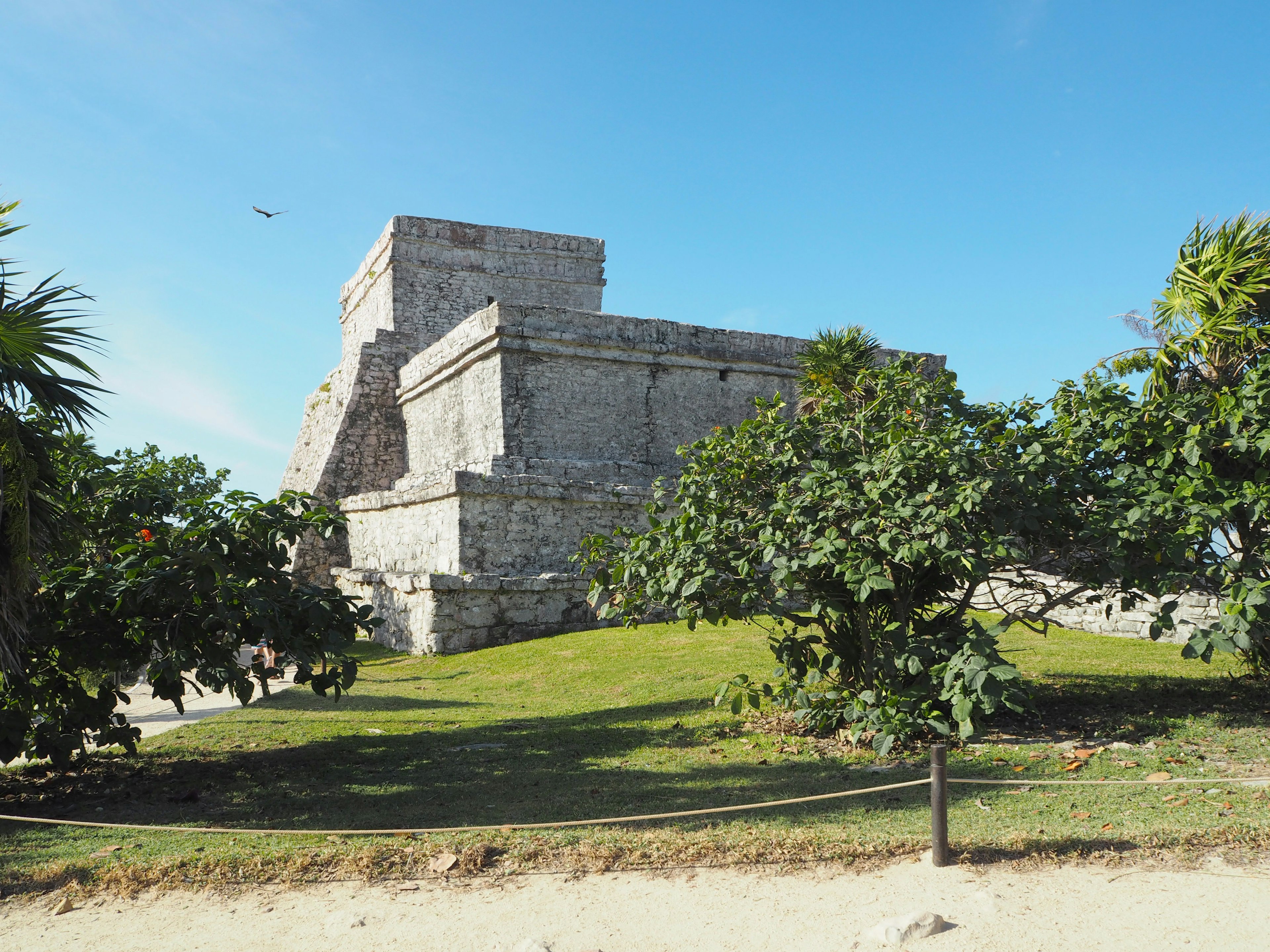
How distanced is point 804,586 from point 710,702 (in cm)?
171

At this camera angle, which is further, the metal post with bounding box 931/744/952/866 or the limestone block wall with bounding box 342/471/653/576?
the limestone block wall with bounding box 342/471/653/576

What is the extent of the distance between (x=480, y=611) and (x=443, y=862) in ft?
23.1

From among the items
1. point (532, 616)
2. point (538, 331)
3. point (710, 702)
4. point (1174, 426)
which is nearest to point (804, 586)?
point (710, 702)

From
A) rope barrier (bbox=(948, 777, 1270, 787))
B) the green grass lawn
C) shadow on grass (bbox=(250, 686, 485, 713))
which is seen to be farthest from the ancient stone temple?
rope barrier (bbox=(948, 777, 1270, 787))

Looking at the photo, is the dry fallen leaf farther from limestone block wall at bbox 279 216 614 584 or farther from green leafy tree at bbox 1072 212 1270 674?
limestone block wall at bbox 279 216 614 584

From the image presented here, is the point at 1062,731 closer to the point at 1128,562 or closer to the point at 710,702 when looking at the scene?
the point at 1128,562

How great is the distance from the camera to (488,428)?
12555mm

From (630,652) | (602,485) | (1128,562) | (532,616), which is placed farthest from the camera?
(602,485)

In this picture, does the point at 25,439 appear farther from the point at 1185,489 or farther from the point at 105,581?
the point at 1185,489

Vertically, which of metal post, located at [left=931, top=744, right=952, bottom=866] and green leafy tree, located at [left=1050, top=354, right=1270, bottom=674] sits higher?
green leafy tree, located at [left=1050, top=354, right=1270, bottom=674]

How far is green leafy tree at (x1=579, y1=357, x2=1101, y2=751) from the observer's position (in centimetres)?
500

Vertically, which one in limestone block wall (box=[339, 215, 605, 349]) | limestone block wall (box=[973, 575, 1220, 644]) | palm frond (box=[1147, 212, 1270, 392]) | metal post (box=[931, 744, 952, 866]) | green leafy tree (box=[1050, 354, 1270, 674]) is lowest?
metal post (box=[931, 744, 952, 866])

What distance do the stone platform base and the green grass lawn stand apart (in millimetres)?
2026

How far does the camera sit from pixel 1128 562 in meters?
5.52
